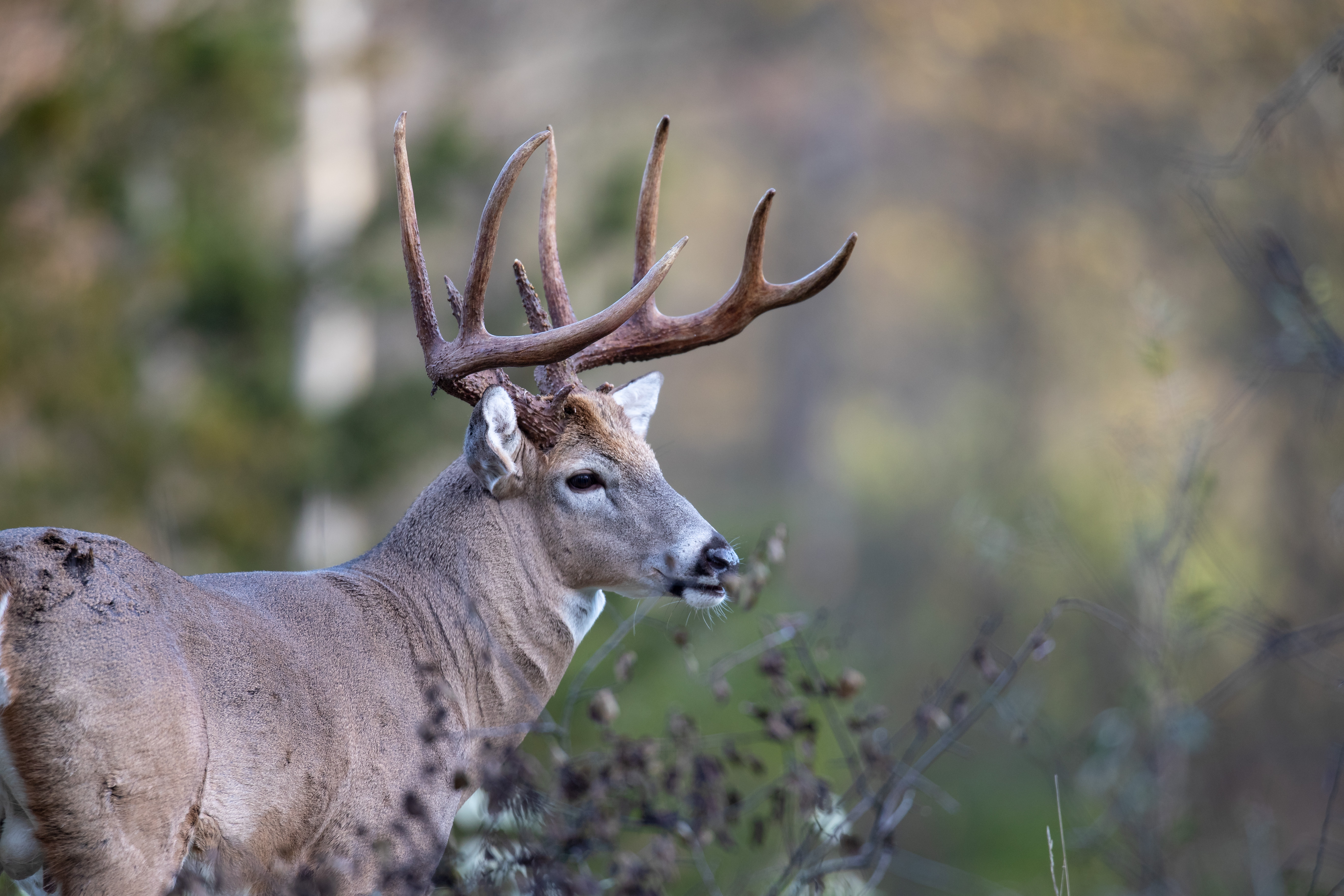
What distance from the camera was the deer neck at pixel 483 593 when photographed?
4.21 metres

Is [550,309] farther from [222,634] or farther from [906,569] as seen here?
[906,569]

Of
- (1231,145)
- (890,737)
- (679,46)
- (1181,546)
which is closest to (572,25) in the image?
(679,46)

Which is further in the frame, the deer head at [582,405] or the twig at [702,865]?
the deer head at [582,405]

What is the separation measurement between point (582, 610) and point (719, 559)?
57 cm

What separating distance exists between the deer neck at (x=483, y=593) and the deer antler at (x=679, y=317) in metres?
0.71

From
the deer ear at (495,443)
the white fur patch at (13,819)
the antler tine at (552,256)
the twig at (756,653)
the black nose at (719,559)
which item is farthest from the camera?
the antler tine at (552,256)

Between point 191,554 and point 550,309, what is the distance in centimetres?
714

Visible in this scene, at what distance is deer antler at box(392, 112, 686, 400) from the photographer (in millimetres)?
4012

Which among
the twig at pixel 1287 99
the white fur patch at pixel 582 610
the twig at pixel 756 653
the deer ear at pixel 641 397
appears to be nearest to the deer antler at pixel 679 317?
the deer ear at pixel 641 397

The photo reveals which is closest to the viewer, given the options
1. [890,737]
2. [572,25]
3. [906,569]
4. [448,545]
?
[448,545]

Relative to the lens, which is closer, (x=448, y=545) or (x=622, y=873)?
(x=622, y=873)

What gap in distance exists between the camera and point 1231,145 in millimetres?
16781

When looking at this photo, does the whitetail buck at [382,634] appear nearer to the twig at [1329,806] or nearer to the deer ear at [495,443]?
the deer ear at [495,443]

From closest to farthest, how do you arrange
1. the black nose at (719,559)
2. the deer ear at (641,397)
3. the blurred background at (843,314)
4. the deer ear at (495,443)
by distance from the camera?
1. the deer ear at (495,443)
2. the black nose at (719,559)
3. the deer ear at (641,397)
4. the blurred background at (843,314)
